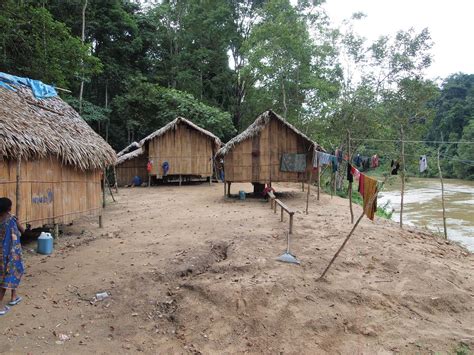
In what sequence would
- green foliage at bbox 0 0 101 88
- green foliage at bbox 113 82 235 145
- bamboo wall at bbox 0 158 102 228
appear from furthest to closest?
green foliage at bbox 113 82 235 145, green foliage at bbox 0 0 101 88, bamboo wall at bbox 0 158 102 228

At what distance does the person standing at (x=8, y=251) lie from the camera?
4695mm

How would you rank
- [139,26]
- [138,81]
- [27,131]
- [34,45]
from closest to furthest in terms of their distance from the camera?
[27,131] → [34,45] → [138,81] → [139,26]

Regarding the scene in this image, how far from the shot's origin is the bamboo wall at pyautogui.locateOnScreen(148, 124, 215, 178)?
69.2 ft

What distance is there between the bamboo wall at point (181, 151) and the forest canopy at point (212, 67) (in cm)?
428

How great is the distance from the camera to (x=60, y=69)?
15.8 metres

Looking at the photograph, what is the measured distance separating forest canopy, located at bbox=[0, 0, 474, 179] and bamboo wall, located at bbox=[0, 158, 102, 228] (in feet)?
27.9

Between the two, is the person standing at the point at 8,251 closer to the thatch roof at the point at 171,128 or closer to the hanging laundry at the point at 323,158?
the hanging laundry at the point at 323,158

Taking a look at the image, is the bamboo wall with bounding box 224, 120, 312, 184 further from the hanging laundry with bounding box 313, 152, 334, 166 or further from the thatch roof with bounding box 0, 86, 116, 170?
the thatch roof with bounding box 0, 86, 116, 170

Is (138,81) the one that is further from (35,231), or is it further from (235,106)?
(35,231)

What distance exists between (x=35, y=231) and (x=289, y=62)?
63.5 ft

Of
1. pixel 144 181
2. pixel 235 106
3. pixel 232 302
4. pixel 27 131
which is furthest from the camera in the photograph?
pixel 235 106

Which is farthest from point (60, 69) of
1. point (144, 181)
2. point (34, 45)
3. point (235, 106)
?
point (235, 106)

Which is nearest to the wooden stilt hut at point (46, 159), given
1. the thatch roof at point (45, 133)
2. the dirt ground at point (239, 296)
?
the thatch roof at point (45, 133)

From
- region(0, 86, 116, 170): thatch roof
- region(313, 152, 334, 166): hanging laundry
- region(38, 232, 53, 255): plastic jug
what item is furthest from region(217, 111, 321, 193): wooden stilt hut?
region(38, 232, 53, 255): plastic jug
